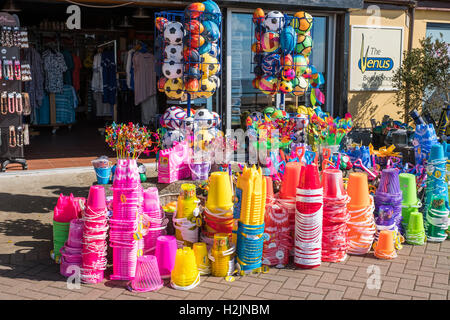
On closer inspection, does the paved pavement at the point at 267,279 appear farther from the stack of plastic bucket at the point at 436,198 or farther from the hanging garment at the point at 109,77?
the hanging garment at the point at 109,77

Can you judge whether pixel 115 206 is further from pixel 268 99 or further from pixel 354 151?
pixel 268 99

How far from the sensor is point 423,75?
10594 mm

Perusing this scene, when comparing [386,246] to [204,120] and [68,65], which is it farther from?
[68,65]

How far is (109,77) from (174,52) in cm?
590

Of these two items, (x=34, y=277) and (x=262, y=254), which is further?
(x=262, y=254)

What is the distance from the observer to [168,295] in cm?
421

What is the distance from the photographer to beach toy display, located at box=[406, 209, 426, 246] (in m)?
5.39

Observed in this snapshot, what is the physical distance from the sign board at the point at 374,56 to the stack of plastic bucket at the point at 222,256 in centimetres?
707

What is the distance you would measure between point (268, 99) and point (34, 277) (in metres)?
6.27

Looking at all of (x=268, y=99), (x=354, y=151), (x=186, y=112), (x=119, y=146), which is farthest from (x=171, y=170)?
(x=268, y=99)

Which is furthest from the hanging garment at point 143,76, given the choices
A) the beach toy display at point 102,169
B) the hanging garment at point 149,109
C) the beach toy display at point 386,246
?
the beach toy display at point 386,246

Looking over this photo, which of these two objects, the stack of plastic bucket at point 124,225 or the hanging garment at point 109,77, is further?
the hanging garment at point 109,77

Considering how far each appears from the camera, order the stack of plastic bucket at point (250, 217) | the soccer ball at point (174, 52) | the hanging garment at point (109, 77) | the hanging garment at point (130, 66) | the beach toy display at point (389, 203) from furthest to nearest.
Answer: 1. the hanging garment at point (109, 77)
2. the hanging garment at point (130, 66)
3. the soccer ball at point (174, 52)
4. the beach toy display at point (389, 203)
5. the stack of plastic bucket at point (250, 217)

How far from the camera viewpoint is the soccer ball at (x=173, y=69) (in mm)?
6555
